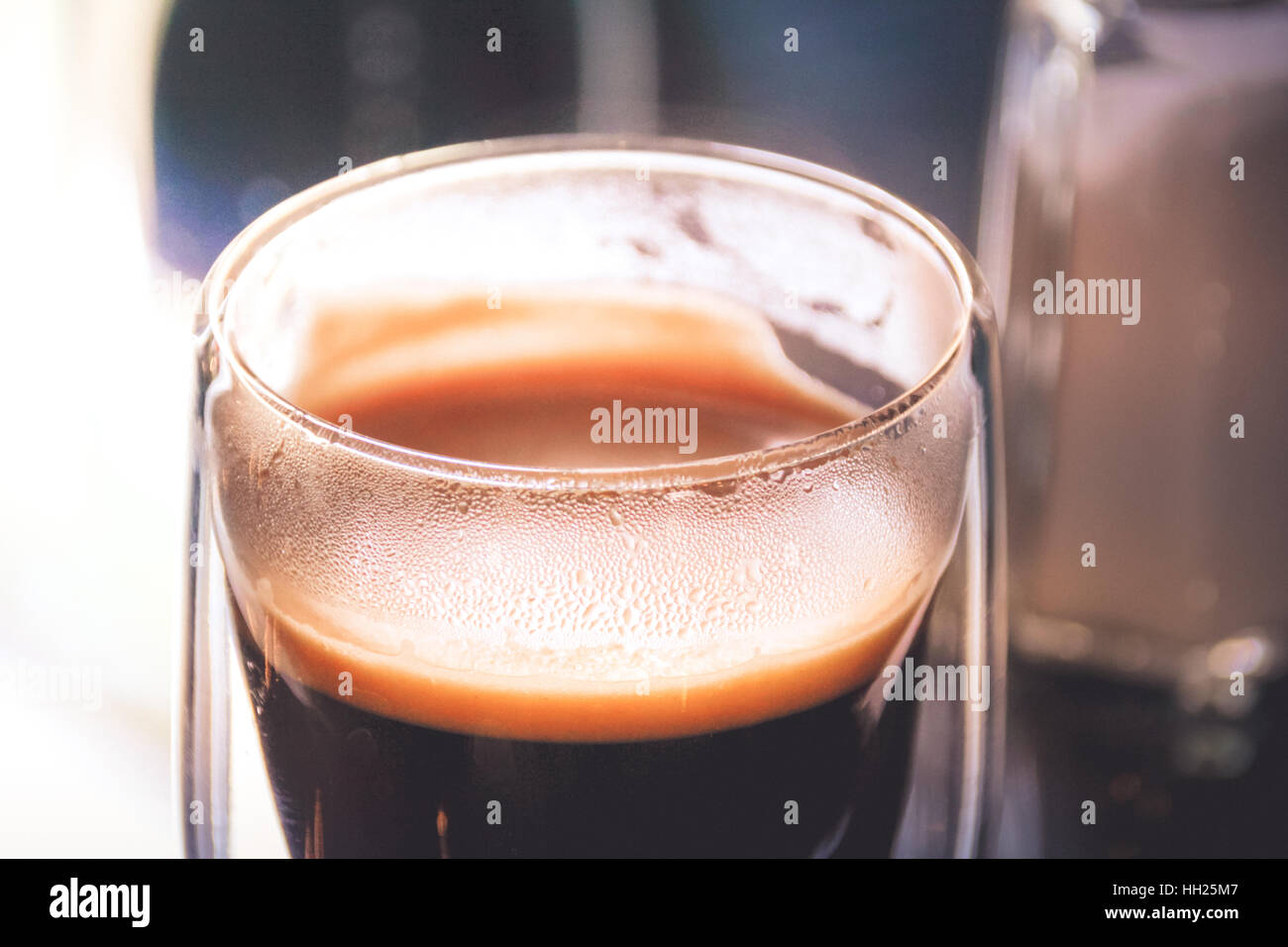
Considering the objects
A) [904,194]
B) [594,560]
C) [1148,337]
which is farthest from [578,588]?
[904,194]

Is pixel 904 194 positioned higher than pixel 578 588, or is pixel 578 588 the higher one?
pixel 904 194

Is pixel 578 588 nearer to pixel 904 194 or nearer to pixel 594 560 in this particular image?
pixel 594 560

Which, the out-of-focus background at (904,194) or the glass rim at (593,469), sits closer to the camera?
the glass rim at (593,469)

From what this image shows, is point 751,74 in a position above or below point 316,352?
above

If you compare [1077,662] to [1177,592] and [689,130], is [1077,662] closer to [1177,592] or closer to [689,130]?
[1177,592]

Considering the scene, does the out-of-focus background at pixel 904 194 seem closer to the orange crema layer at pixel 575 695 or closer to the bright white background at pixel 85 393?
the bright white background at pixel 85 393

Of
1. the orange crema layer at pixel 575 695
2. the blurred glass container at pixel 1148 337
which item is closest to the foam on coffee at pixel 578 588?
the orange crema layer at pixel 575 695

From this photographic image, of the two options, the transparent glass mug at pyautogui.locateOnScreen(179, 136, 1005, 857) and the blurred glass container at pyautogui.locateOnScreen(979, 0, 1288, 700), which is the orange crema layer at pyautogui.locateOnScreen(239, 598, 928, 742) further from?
the blurred glass container at pyautogui.locateOnScreen(979, 0, 1288, 700)
